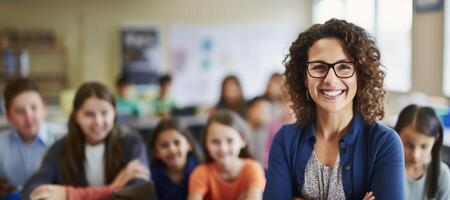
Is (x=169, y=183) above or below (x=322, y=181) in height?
below

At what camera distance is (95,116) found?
Result: 2.22 meters

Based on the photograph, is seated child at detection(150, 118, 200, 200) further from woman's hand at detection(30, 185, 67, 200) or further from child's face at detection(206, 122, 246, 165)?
woman's hand at detection(30, 185, 67, 200)

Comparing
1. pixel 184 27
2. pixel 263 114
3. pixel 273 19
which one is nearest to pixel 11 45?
pixel 184 27

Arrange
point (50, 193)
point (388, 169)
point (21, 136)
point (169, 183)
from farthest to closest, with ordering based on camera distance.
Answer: point (21, 136) → point (169, 183) → point (50, 193) → point (388, 169)

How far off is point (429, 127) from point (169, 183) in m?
1.35

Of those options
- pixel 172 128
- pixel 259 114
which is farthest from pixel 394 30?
pixel 172 128

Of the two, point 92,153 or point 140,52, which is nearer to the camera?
point 92,153

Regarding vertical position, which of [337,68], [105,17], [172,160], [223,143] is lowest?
[172,160]

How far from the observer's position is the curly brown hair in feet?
3.97

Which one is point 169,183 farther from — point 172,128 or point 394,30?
point 394,30

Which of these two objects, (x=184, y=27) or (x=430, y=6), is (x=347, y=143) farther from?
(x=184, y=27)

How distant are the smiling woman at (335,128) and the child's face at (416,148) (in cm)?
22

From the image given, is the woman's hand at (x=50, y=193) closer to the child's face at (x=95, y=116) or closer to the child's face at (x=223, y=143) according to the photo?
the child's face at (x=95, y=116)

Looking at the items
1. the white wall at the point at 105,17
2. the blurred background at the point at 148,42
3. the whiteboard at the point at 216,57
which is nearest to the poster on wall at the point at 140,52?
the blurred background at the point at 148,42
